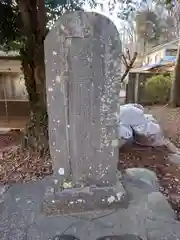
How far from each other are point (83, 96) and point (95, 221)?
3.89 feet

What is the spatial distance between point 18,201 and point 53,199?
0.47m

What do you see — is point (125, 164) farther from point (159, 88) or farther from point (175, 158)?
point (159, 88)

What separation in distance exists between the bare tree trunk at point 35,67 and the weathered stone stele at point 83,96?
157cm

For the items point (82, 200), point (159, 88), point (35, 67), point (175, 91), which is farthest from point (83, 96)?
point (159, 88)

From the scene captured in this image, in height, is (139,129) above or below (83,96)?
below

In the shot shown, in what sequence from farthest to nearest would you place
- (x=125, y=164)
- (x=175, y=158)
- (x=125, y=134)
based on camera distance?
1. (x=125, y=134)
2. (x=175, y=158)
3. (x=125, y=164)

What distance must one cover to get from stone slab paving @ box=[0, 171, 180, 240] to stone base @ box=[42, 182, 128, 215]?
0.19 ft

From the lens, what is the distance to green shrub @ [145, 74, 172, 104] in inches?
348

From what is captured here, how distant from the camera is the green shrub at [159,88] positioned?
29.0 feet

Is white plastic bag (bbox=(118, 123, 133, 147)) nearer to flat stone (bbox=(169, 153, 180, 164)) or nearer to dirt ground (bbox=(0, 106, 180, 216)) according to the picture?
dirt ground (bbox=(0, 106, 180, 216))

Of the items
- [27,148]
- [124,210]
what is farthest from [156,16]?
[124,210]

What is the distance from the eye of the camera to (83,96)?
2.22m

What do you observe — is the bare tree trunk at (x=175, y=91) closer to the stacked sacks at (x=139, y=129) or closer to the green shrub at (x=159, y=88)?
the green shrub at (x=159, y=88)

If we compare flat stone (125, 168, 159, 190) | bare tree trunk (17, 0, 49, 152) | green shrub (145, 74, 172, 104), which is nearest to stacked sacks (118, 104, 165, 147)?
flat stone (125, 168, 159, 190)
